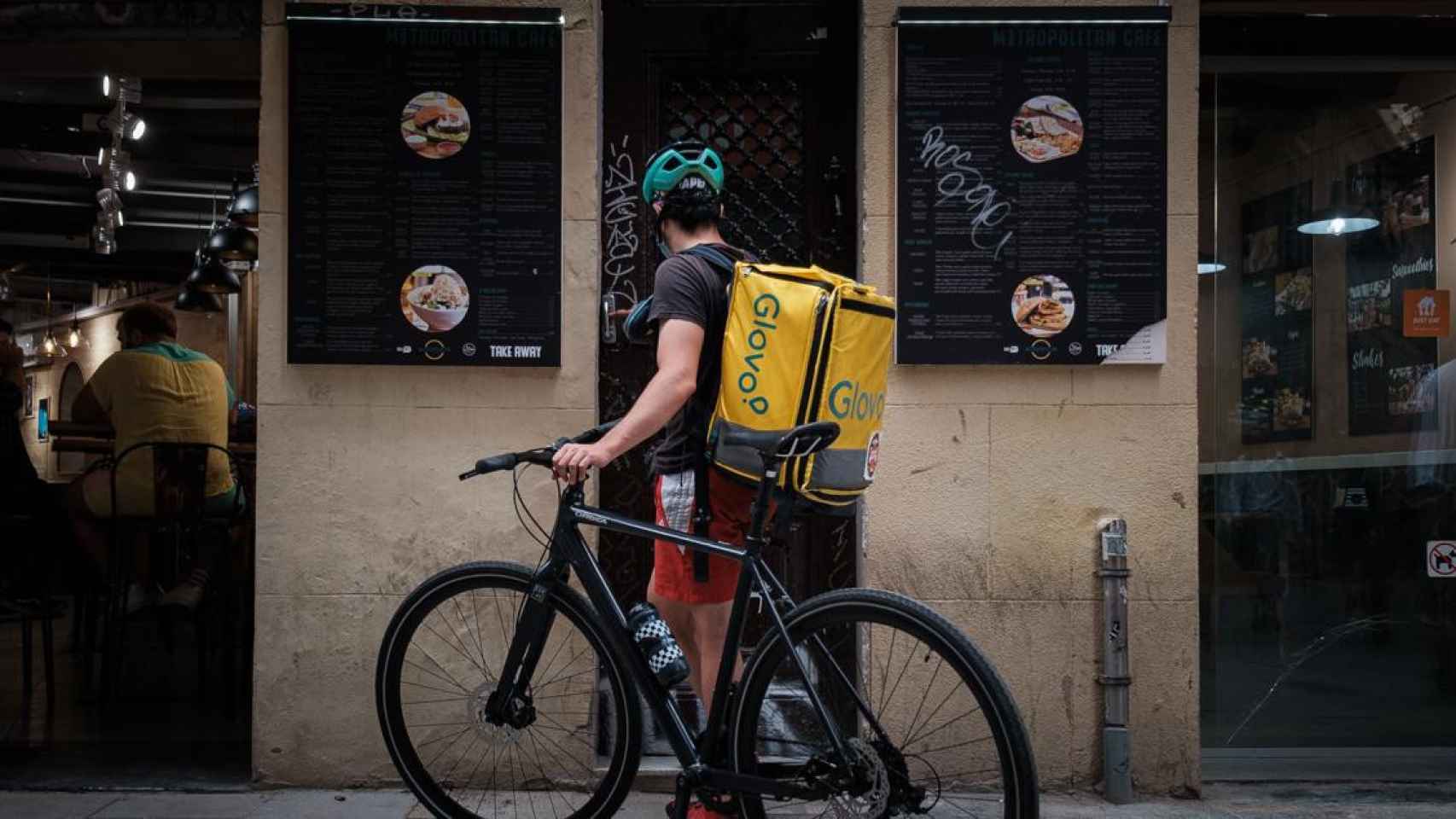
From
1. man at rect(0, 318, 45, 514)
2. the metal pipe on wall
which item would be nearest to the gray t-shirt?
the metal pipe on wall

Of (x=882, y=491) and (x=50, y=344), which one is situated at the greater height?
(x=50, y=344)

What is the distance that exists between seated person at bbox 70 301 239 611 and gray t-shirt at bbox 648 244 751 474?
11.8 feet

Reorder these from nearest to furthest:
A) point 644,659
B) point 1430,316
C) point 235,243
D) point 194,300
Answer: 1. point 644,659
2. point 1430,316
3. point 235,243
4. point 194,300

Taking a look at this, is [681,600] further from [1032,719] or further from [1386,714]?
[1386,714]

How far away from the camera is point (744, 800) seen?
3.12 m

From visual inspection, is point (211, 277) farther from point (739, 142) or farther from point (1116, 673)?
point (1116, 673)

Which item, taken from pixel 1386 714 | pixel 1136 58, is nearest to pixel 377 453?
pixel 1136 58

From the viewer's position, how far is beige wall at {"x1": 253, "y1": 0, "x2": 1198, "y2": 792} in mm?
4633

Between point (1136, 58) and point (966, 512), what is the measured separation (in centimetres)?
175

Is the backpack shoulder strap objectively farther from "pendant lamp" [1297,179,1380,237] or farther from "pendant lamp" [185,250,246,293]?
"pendant lamp" [185,250,246,293]

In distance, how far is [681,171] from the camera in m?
3.50

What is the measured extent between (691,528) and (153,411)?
4.21 meters

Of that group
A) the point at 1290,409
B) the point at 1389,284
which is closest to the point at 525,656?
the point at 1290,409

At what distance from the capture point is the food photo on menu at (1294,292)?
5.16m
